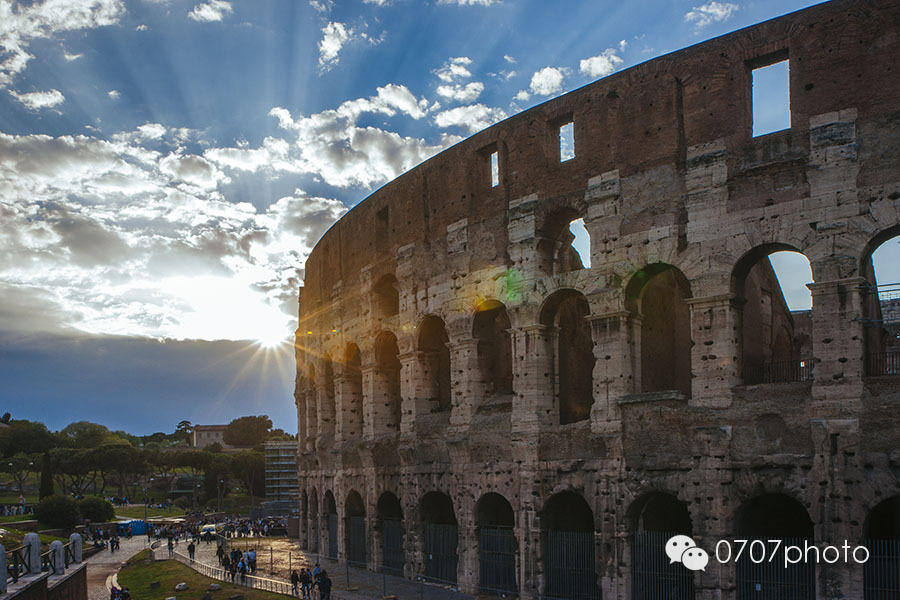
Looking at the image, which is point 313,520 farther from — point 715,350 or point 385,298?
point 715,350

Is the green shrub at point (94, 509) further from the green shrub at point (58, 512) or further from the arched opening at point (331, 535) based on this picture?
the arched opening at point (331, 535)

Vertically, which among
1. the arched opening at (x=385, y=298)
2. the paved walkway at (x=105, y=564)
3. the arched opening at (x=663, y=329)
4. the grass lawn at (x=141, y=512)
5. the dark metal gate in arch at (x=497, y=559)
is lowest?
the grass lawn at (x=141, y=512)

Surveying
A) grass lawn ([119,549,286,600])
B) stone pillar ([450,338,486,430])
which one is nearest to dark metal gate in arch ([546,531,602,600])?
stone pillar ([450,338,486,430])

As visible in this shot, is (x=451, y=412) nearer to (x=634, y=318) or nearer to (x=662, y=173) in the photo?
(x=634, y=318)

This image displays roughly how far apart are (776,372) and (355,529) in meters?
13.8

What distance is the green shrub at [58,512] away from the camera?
37.6m

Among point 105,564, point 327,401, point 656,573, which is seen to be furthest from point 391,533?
point 105,564

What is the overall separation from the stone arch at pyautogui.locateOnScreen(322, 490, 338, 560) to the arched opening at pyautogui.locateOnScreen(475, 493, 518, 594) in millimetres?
8820

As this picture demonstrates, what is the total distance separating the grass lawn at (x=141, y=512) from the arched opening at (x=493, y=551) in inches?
1557

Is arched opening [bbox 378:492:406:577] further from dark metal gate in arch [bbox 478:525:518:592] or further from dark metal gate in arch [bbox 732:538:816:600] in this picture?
dark metal gate in arch [bbox 732:538:816:600]

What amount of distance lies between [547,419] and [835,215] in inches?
305

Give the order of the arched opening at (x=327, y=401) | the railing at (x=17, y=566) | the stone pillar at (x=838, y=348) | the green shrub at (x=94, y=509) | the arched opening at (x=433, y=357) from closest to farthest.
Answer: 1. the railing at (x=17, y=566)
2. the stone pillar at (x=838, y=348)
3. the arched opening at (x=433, y=357)
4. the arched opening at (x=327, y=401)
5. the green shrub at (x=94, y=509)

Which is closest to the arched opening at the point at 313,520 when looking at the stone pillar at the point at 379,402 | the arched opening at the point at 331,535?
the arched opening at the point at 331,535

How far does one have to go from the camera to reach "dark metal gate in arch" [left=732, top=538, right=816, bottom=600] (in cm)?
1445
